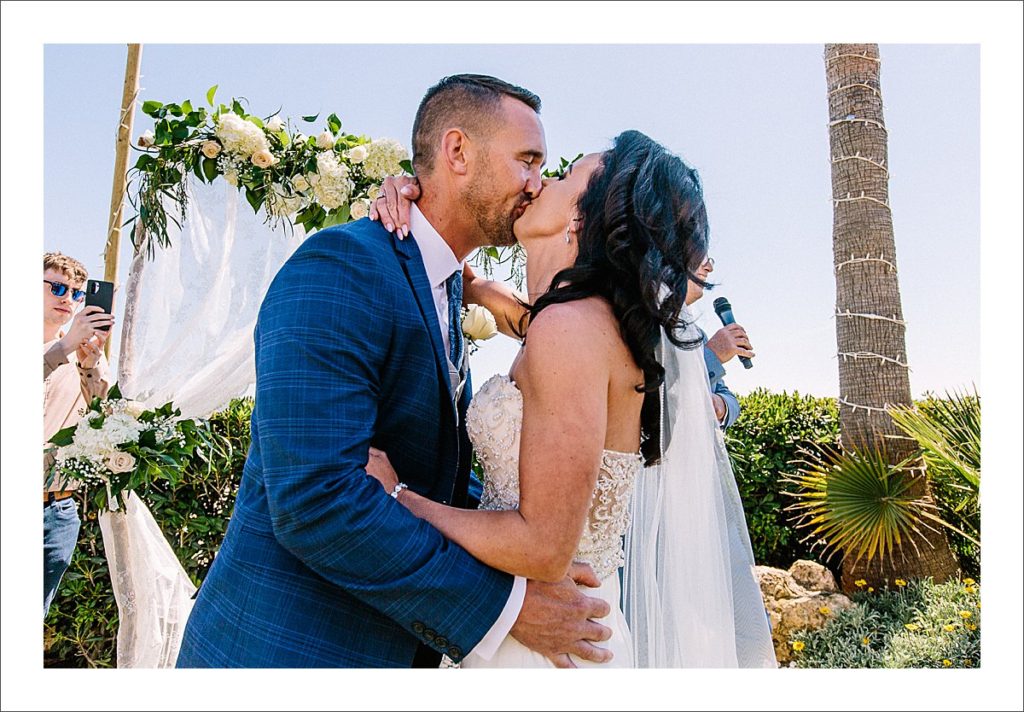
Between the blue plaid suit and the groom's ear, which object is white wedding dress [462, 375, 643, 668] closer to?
the blue plaid suit

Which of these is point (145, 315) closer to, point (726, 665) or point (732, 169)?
point (726, 665)

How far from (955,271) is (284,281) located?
4.83m

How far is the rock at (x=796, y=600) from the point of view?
5.36 m

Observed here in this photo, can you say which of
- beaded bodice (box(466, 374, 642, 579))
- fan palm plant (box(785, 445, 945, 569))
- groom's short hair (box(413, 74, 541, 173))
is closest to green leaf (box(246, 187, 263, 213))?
groom's short hair (box(413, 74, 541, 173))

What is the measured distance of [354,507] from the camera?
1815 millimetres

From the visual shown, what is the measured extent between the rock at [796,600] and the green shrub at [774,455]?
1.11ft

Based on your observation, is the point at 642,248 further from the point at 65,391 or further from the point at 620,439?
the point at 65,391

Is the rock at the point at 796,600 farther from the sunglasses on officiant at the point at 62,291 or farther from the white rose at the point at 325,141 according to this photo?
the sunglasses on officiant at the point at 62,291

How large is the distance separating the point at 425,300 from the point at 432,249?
0.89 ft

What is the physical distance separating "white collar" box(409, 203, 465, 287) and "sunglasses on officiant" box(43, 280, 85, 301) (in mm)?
2770

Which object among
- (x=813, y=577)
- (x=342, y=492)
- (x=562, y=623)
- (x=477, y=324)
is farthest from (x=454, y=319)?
(x=813, y=577)

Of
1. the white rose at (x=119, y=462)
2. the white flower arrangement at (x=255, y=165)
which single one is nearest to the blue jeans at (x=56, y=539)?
the white rose at (x=119, y=462)

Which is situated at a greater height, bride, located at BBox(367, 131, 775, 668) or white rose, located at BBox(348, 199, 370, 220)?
white rose, located at BBox(348, 199, 370, 220)

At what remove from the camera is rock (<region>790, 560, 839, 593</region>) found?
560 cm
